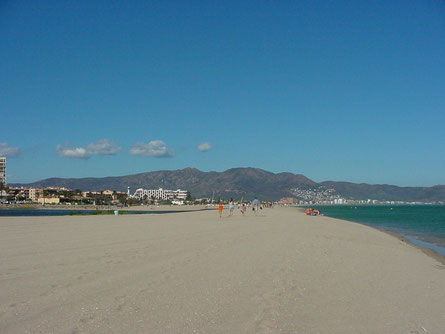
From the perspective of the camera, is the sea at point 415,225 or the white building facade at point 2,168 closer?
the sea at point 415,225

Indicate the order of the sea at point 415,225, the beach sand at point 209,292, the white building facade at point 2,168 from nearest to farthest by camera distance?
the beach sand at point 209,292 → the sea at point 415,225 → the white building facade at point 2,168

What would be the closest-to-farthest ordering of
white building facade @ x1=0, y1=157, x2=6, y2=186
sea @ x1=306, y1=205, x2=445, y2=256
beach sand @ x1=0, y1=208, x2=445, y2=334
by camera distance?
beach sand @ x1=0, y1=208, x2=445, y2=334 → sea @ x1=306, y1=205, x2=445, y2=256 → white building facade @ x1=0, y1=157, x2=6, y2=186

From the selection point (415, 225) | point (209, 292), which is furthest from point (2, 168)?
point (209, 292)

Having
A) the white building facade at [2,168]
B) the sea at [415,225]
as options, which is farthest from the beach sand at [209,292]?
the white building facade at [2,168]

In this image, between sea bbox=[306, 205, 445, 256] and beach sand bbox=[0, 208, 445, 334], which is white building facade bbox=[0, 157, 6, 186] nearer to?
sea bbox=[306, 205, 445, 256]

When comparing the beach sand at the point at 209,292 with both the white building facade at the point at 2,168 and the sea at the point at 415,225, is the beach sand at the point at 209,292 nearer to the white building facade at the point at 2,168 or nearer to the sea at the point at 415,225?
the sea at the point at 415,225

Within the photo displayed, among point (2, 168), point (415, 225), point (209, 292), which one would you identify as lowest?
point (415, 225)

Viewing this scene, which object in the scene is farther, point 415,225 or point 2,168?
point 2,168

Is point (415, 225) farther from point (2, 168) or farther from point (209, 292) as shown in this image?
point (2, 168)

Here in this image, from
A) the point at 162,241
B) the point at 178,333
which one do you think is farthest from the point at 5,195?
the point at 178,333

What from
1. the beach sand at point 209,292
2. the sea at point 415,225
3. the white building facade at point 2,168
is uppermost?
the white building facade at point 2,168

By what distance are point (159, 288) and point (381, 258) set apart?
744cm

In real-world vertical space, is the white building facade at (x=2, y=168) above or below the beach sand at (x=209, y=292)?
above

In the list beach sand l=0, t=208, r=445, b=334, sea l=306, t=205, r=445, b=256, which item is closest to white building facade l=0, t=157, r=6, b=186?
sea l=306, t=205, r=445, b=256
